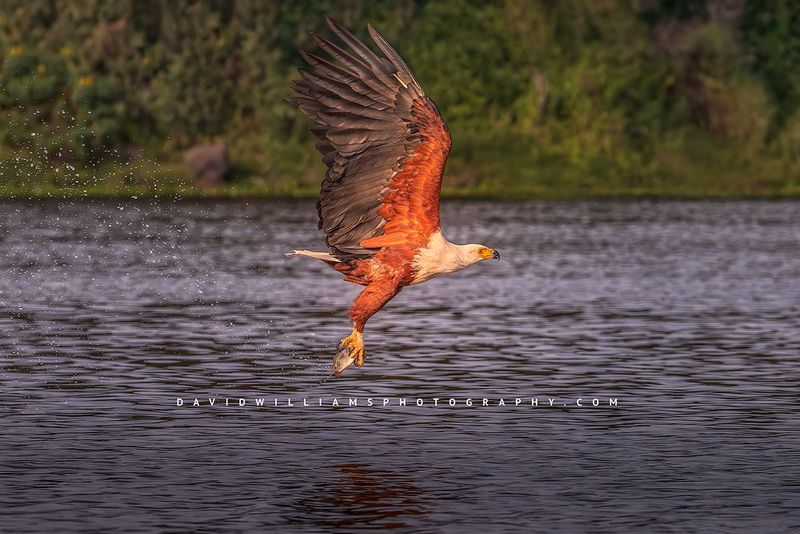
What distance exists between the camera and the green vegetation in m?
66.9

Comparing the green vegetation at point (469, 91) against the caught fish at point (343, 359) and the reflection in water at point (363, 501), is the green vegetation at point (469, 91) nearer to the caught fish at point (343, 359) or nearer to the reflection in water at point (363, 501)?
the caught fish at point (343, 359)

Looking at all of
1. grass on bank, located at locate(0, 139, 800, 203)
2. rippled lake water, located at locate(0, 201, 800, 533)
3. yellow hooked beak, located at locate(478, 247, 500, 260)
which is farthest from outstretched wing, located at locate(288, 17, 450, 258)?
grass on bank, located at locate(0, 139, 800, 203)

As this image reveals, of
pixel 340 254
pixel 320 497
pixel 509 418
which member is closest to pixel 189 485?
pixel 320 497

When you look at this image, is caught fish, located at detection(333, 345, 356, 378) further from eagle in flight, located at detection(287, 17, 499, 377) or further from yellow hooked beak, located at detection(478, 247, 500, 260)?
yellow hooked beak, located at detection(478, 247, 500, 260)

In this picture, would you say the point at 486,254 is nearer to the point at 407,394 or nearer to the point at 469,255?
the point at 469,255

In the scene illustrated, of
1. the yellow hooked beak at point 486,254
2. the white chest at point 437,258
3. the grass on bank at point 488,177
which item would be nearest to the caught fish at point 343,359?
the white chest at point 437,258

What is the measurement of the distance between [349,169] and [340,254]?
2.93 feet

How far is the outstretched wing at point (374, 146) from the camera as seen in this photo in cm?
1689

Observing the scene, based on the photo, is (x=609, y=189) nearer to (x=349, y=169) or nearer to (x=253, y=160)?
(x=253, y=160)

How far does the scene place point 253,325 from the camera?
29078mm

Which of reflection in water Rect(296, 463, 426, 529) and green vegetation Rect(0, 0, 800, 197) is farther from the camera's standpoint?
green vegetation Rect(0, 0, 800, 197)

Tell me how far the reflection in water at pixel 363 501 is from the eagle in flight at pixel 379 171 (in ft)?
4.37

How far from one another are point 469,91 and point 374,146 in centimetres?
5471

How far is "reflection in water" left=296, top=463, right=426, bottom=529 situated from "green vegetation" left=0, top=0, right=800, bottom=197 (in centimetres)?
4892
